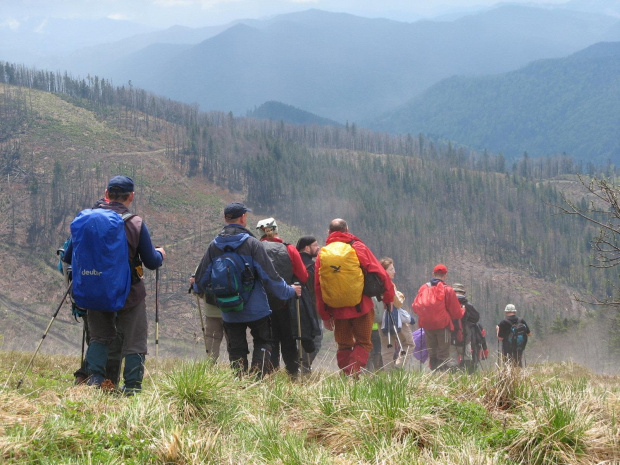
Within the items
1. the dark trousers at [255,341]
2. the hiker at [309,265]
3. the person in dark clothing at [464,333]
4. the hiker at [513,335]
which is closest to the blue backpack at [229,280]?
the dark trousers at [255,341]

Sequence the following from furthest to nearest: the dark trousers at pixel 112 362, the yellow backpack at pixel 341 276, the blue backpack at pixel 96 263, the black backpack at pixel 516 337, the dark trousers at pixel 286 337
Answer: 1. the black backpack at pixel 516 337
2. the dark trousers at pixel 286 337
3. the yellow backpack at pixel 341 276
4. the dark trousers at pixel 112 362
5. the blue backpack at pixel 96 263

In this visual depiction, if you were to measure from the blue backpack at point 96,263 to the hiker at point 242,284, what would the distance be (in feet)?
4.13

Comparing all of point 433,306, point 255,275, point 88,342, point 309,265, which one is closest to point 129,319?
point 88,342

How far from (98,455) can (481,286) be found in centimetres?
9570

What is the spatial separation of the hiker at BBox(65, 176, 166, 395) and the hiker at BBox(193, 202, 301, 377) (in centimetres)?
79

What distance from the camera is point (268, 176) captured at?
104 meters

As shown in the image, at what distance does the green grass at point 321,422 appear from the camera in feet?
12.4

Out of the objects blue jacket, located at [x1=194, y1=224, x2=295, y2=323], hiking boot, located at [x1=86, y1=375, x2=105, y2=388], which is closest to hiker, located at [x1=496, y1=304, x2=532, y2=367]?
blue jacket, located at [x1=194, y1=224, x2=295, y2=323]

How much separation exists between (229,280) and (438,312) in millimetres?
5528

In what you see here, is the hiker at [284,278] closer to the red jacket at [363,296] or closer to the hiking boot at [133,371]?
the red jacket at [363,296]

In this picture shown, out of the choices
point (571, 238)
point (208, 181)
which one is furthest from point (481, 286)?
point (208, 181)

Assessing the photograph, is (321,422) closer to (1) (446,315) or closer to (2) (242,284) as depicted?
(2) (242,284)

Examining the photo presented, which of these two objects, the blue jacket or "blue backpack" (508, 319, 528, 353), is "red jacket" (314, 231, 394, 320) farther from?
"blue backpack" (508, 319, 528, 353)

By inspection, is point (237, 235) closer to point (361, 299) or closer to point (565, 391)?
point (361, 299)
